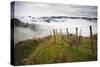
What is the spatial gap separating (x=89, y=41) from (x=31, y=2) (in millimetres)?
854

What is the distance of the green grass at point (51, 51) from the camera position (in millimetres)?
2197

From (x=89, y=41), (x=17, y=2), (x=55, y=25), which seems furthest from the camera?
(x=89, y=41)

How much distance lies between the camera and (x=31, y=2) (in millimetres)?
2230

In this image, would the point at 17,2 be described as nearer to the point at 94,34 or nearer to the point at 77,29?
the point at 77,29

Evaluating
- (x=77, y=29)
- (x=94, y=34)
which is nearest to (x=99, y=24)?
(x=94, y=34)

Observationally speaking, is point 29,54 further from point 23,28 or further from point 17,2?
point 17,2

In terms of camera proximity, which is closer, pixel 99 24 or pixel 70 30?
pixel 70 30

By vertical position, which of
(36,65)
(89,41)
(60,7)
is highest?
(60,7)

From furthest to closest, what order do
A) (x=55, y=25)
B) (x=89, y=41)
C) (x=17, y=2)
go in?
(x=89, y=41) < (x=55, y=25) < (x=17, y=2)

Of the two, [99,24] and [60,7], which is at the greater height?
[60,7]

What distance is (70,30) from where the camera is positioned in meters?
2.40

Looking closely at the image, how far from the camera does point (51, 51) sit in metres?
2.32

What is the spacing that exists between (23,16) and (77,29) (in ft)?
2.20

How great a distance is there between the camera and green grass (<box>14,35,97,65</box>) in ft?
7.21
